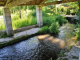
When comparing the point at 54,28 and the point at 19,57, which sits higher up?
the point at 54,28

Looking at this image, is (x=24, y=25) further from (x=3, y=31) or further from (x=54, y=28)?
(x=54, y=28)

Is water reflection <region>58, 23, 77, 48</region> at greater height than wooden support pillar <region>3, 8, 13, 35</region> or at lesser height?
lesser

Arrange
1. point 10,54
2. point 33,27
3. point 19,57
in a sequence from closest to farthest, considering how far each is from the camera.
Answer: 1. point 19,57
2. point 10,54
3. point 33,27

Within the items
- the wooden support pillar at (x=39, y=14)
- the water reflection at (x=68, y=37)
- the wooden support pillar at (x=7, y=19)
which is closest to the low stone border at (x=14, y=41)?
the wooden support pillar at (x=7, y=19)

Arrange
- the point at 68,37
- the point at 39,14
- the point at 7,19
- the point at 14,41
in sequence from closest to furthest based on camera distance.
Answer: the point at 14,41 → the point at 7,19 → the point at 68,37 → the point at 39,14

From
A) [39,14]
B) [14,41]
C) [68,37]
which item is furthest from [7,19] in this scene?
[68,37]

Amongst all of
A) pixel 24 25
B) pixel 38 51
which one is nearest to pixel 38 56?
pixel 38 51

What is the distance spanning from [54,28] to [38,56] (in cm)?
395

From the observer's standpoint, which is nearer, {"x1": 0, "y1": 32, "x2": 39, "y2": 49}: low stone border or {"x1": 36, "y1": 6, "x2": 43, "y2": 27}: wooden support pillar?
{"x1": 0, "y1": 32, "x2": 39, "y2": 49}: low stone border

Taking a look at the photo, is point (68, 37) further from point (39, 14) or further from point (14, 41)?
point (14, 41)

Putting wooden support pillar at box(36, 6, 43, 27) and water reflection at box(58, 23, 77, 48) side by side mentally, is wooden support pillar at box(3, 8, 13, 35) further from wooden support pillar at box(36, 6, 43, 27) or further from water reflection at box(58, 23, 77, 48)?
water reflection at box(58, 23, 77, 48)

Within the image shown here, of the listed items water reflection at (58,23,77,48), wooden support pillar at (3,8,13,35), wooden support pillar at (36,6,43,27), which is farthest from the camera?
wooden support pillar at (36,6,43,27)

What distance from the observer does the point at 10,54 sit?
4566 mm

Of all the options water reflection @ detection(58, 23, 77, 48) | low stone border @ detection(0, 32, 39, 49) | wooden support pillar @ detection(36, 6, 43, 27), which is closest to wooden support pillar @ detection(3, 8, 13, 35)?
low stone border @ detection(0, 32, 39, 49)
